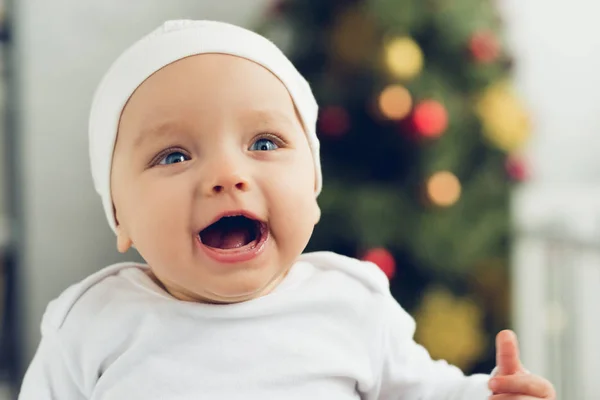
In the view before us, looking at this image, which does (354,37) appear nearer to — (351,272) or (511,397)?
(351,272)

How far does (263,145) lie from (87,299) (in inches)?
11.2

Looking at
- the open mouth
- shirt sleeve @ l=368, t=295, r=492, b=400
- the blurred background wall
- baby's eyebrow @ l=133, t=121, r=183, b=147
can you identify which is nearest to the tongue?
the open mouth

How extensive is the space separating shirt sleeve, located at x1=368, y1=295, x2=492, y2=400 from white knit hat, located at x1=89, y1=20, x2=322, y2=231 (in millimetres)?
251

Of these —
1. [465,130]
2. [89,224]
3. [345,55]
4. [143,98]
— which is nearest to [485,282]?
[465,130]

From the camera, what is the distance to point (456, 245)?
1.79m

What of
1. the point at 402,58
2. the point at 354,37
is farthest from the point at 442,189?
the point at 354,37

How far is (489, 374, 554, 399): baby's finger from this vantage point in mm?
677

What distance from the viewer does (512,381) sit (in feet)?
2.22

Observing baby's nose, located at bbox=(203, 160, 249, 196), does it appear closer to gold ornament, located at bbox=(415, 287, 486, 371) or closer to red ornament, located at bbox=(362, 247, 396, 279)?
red ornament, located at bbox=(362, 247, 396, 279)

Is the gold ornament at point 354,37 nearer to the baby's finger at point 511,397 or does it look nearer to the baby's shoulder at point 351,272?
the baby's shoulder at point 351,272

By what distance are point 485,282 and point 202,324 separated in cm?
134

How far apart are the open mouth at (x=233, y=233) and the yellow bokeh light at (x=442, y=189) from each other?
3.51ft

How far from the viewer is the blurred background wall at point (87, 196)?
2.01 meters

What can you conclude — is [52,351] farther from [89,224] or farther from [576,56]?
[576,56]
